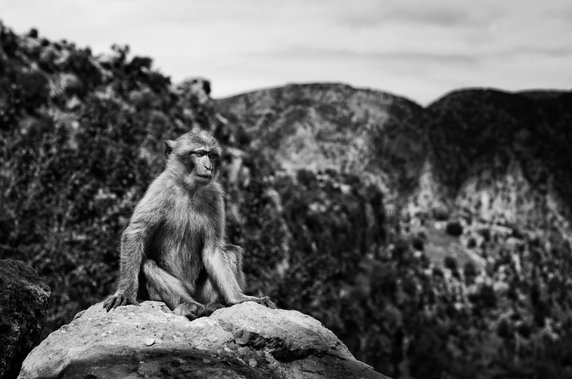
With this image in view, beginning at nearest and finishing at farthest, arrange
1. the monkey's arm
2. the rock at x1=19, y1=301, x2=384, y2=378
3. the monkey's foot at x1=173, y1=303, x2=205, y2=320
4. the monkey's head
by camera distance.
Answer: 1. the rock at x1=19, y1=301, x2=384, y2=378
2. the monkey's foot at x1=173, y1=303, x2=205, y2=320
3. the monkey's arm
4. the monkey's head

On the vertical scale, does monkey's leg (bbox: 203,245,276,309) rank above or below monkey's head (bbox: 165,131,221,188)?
below

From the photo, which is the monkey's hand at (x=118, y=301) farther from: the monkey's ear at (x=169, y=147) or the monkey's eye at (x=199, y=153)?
the monkey's ear at (x=169, y=147)

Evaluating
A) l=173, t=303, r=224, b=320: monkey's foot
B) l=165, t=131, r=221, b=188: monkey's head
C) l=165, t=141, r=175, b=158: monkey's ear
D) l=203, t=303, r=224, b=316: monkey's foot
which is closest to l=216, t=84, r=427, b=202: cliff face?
l=165, t=141, r=175, b=158: monkey's ear

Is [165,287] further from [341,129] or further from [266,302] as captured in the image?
[341,129]

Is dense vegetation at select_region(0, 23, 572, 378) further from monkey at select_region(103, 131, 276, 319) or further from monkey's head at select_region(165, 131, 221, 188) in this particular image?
monkey's head at select_region(165, 131, 221, 188)

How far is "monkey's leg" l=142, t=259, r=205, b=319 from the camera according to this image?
5.52 m

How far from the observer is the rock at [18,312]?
184 inches

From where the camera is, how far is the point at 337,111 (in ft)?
359

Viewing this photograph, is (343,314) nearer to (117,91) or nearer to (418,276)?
(117,91)

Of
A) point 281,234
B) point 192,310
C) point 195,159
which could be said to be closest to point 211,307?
point 192,310

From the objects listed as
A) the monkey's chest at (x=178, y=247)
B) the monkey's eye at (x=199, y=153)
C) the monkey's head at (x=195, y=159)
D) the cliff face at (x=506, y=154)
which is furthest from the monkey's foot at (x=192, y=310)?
the cliff face at (x=506, y=154)

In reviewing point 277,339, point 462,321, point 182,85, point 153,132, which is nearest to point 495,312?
point 462,321

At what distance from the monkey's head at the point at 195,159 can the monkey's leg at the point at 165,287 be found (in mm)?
968

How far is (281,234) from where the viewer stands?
2386cm
